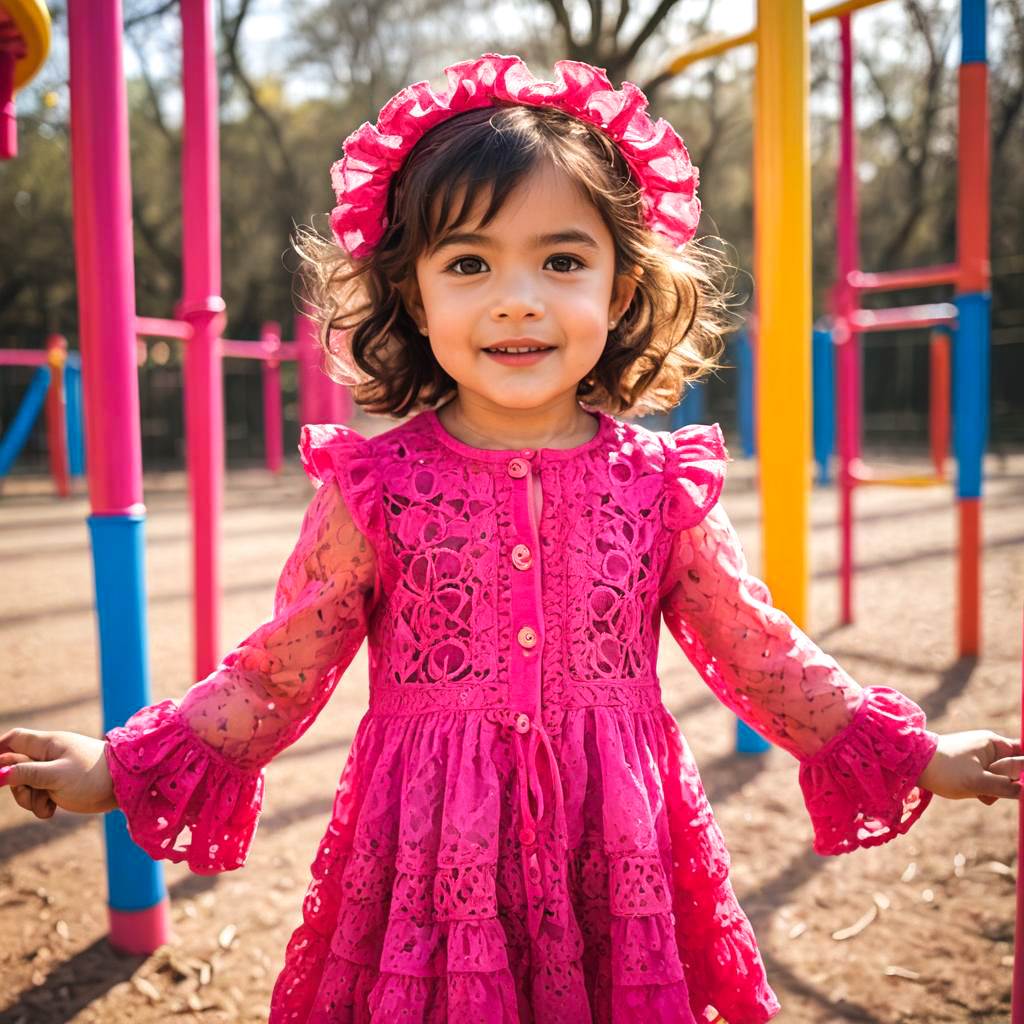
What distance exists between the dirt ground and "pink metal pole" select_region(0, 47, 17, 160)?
1.63 metres

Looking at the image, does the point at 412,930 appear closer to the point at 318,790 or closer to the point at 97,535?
the point at 97,535

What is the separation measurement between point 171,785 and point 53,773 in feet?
0.47

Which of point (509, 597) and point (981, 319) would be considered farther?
point (981, 319)

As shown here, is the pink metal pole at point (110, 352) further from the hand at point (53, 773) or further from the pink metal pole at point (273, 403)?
the pink metal pole at point (273, 403)

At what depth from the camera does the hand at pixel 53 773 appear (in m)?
1.30

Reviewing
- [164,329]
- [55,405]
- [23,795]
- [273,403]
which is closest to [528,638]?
[23,795]

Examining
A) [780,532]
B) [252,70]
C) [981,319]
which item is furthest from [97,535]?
[252,70]

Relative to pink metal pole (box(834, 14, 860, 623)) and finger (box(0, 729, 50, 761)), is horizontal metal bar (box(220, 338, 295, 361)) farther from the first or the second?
finger (box(0, 729, 50, 761))

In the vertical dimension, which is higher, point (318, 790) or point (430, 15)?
point (430, 15)

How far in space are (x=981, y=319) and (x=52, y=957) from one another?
143 inches

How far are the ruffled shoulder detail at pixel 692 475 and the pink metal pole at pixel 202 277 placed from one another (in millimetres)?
1407

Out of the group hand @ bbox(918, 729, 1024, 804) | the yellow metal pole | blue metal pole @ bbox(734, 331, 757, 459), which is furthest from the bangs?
blue metal pole @ bbox(734, 331, 757, 459)

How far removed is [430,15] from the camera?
56.5 feet

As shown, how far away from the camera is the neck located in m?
1.51
